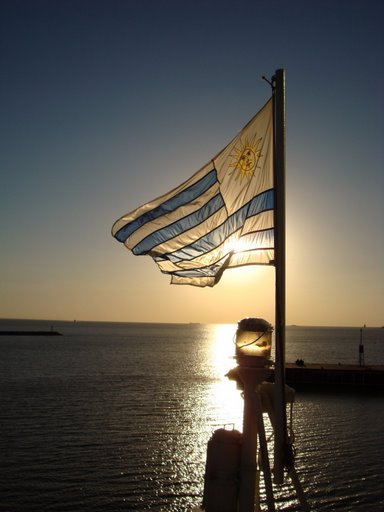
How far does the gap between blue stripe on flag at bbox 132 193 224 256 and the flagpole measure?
192cm

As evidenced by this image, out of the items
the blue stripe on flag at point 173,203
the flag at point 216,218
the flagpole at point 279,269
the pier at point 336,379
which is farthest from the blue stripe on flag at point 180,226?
the pier at point 336,379

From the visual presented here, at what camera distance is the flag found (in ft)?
22.7

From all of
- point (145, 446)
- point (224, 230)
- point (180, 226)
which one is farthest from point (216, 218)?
point (145, 446)

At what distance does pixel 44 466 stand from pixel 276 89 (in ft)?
89.1

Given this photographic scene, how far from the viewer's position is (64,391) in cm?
5775

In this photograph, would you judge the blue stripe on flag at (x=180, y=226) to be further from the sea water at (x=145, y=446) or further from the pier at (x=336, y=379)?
the pier at (x=336, y=379)

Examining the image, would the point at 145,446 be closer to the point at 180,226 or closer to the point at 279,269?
the point at 180,226

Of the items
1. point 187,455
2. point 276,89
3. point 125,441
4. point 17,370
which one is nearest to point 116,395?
point 125,441

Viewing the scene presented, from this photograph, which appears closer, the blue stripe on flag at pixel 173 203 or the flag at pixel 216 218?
the flag at pixel 216 218

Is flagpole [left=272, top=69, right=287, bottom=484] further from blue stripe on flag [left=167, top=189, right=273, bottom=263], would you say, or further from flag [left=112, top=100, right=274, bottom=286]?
blue stripe on flag [left=167, top=189, right=273, bottom=263]

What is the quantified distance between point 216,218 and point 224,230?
0.27 metres

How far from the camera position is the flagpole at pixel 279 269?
5641 millimetres

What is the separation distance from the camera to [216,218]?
787 cm

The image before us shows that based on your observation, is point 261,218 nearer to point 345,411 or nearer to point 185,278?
point 185,278
